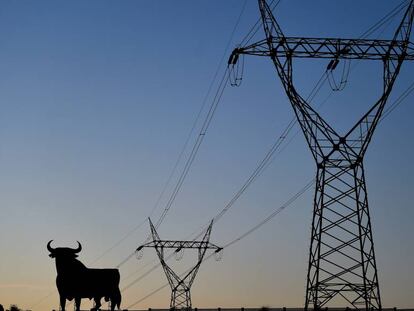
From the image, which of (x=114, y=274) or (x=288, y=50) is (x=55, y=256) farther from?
(x=288, y=50)

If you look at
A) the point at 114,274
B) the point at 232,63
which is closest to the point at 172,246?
the point at 114,274

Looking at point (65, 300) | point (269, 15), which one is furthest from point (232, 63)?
point (65, 300)

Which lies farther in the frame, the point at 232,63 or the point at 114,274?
the point at 114,274

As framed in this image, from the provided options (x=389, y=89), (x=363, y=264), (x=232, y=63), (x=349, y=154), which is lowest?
(x=363, y=264)

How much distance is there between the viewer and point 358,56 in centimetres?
3516

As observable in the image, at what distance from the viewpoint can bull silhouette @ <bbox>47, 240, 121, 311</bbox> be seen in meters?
38.6

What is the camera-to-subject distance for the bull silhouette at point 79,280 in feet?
127

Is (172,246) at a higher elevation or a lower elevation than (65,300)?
higher

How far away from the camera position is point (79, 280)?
39.0 m

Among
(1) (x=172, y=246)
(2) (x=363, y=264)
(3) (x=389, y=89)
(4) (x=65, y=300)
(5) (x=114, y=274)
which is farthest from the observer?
(1) (x=172, y=246)

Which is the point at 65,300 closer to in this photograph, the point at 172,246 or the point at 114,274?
the point at 114,274

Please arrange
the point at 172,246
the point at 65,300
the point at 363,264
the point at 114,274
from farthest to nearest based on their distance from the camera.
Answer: the point at 172,246, the point at 114,274, the point at 65,300, the point at 363,264

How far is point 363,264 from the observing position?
3216cm

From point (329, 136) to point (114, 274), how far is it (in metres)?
14.8
